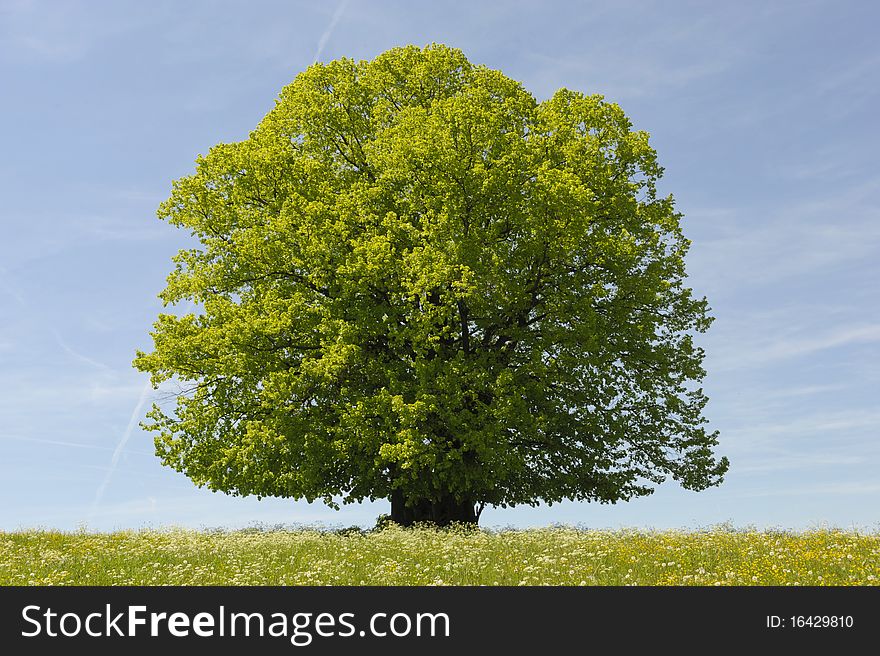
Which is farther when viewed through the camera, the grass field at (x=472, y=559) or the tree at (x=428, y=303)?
the tree at (x=428, y=303)

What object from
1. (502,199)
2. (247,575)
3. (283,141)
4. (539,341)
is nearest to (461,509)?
(539,341)

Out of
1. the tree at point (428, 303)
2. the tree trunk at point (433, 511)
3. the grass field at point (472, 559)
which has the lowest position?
the grass field at point (472, 559)

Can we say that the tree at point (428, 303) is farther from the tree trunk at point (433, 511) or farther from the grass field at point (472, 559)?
the grass field at point (472, 559)

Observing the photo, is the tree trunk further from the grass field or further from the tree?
the grass field

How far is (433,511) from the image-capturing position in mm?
27922

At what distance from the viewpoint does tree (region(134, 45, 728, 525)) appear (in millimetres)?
25578

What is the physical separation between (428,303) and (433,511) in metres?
7.50

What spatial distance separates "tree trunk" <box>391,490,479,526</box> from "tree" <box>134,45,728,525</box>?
0.25 feet

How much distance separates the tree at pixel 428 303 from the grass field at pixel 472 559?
3.62 m

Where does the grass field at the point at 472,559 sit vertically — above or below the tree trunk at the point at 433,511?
below

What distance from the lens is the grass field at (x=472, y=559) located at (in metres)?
15.1

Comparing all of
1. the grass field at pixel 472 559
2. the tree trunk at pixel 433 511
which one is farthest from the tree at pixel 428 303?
the grass field at pixel 472 559

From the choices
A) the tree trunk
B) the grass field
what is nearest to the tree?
the tree trunk

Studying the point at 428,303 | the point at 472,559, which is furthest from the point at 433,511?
the point at 472,559
